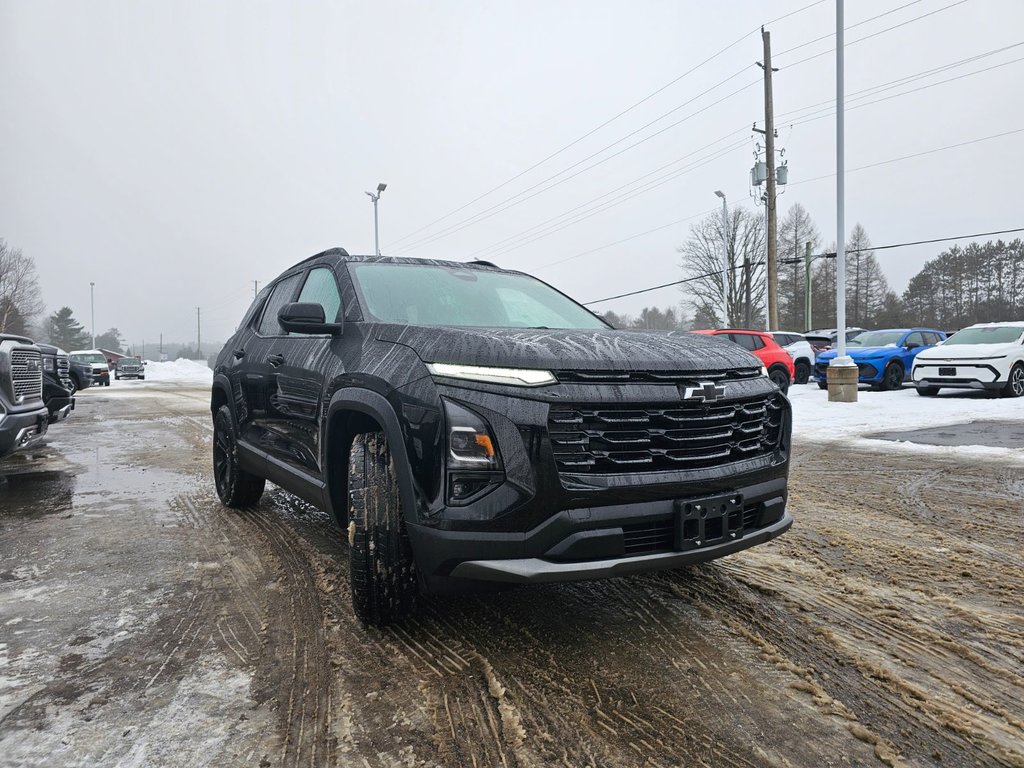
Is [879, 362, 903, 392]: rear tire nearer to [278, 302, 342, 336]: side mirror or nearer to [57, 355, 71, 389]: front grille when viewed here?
[278, 302, 342, 336]: side mirror

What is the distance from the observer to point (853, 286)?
59.8 metres

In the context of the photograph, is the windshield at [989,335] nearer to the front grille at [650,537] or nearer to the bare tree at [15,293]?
the front grille at [650,537]

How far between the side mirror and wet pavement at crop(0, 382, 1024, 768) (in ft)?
4.09

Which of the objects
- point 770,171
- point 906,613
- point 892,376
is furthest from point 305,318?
point 770,171

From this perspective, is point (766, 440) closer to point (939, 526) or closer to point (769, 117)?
point (939, 526)

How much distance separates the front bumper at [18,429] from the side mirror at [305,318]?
329cm

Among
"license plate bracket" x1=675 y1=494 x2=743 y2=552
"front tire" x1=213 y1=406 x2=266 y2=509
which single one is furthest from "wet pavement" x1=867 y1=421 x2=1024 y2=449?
"front tire" x1=213 y1=406 x2=266 y2=509

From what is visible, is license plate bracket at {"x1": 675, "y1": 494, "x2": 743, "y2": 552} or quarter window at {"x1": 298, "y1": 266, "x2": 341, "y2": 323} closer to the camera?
license plate bracket at {"x1": 675, "y1": 494, "x2": 743, "y2": 552}

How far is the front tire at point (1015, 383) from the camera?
12711 mm

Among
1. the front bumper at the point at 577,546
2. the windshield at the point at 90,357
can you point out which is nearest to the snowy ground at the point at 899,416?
the front bumper at the point at 577,546

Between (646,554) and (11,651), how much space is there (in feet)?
7.95

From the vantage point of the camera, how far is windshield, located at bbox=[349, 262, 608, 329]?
3.26m

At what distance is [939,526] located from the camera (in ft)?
13.7

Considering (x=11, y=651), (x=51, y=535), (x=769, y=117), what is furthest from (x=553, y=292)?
(x=769, y=117)
